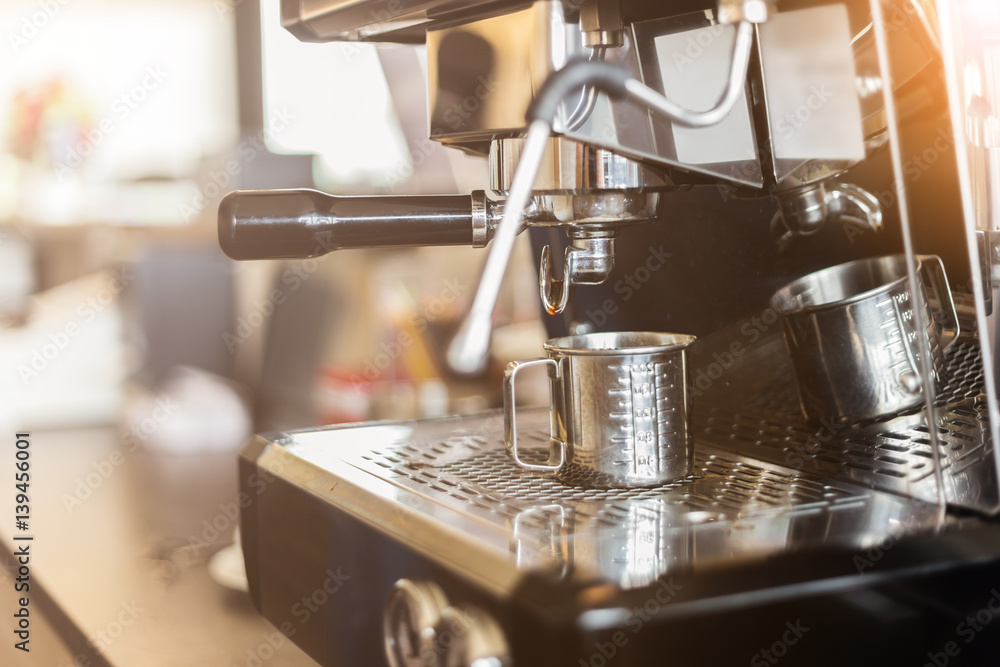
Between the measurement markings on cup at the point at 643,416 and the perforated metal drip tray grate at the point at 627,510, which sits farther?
the measurement markings on cup at the point at 643,416

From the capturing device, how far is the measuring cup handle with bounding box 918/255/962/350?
0.62 m

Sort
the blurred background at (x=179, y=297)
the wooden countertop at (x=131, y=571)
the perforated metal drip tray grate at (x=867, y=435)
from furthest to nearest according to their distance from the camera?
the blurred background at (x=179, y=297) → the wooden countertop at (x=131, y=571) → the perforated metal drip tray grate at (x=867, y=435)

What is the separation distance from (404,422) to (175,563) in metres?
0.26

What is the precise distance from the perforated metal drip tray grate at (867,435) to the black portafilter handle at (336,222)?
26cm

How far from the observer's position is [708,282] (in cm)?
78

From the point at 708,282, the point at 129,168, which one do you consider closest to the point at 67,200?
the point at 129,168

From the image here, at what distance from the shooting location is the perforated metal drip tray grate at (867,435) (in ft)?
1.82

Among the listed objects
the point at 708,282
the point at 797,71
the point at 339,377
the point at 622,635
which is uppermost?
the point at 797,71

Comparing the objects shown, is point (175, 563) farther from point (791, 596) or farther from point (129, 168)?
point (129, 168)

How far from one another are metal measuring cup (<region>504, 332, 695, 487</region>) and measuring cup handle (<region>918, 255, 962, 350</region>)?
18 centimetres

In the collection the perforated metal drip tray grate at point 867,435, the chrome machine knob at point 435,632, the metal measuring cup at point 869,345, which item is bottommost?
the chrome machine knob at point 435,632

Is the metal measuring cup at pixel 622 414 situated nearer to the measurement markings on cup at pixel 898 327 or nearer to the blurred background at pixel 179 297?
the measurement markings on cup at pixel 898 327

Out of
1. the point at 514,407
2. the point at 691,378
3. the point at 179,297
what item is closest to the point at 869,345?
the point at 691,378

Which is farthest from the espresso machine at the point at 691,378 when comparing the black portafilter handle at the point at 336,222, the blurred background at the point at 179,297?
the blurred background at the point at 179,297
